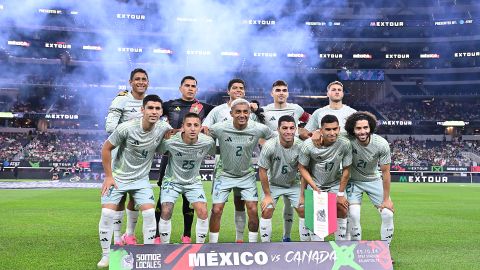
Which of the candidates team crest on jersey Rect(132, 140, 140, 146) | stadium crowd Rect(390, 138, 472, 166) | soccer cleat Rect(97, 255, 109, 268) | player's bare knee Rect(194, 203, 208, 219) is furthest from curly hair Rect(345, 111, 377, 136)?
stadium crowd Rect(390, 138, 472, 166)

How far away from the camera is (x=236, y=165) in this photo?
27.6ft

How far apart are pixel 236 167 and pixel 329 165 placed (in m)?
1.55

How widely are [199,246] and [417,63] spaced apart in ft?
223

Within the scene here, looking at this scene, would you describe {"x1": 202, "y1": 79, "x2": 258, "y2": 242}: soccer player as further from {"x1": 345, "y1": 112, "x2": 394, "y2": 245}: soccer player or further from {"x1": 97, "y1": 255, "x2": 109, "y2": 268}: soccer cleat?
{"x1": 97, "y1": 255, "x2": 109, "y2": 268}: soccer cleat

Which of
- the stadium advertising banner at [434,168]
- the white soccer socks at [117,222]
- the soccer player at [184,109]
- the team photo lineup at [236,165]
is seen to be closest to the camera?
the team photo lineup at [236,165]

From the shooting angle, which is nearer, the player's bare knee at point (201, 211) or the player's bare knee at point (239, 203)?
the player's bare knee at point (201, 211)

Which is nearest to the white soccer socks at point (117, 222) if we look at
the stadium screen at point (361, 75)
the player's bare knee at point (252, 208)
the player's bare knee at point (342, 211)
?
the player's bare knee at point (252, 208)

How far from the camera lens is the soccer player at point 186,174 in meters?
7.85

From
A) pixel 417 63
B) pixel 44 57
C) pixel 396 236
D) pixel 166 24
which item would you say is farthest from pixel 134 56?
pixel 396 236

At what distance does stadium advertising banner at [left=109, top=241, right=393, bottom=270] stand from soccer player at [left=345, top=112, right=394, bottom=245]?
167 centimetres

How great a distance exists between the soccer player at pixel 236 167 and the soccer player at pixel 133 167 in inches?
40.7

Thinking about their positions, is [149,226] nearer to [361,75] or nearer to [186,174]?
[186,174]

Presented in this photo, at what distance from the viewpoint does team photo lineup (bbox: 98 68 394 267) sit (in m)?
7.79

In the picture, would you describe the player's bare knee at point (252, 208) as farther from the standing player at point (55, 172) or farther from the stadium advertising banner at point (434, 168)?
the stadium advertising banner at point (434, 168)
